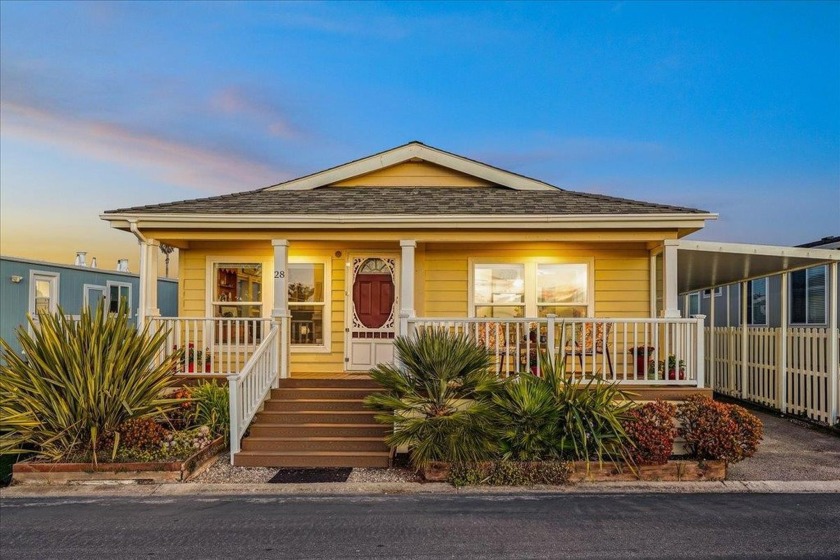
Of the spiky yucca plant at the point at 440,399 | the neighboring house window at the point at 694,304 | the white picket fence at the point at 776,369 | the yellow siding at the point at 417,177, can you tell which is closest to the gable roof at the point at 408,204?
the yellow siding at the point at 417,177

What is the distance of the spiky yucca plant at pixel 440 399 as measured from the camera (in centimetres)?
647

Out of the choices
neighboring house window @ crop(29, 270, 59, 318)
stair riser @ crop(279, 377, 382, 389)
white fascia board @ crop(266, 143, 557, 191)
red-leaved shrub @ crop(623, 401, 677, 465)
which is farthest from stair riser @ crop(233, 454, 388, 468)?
neighboring house window @ crop(29, 270, 59, 318)

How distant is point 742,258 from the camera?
31.2 ft

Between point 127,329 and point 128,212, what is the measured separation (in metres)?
3.14

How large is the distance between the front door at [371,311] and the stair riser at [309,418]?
2.19m

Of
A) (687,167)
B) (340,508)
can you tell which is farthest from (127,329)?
(687,167)

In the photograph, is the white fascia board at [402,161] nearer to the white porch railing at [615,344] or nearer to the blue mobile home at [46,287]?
the white porch railing at [615,344]

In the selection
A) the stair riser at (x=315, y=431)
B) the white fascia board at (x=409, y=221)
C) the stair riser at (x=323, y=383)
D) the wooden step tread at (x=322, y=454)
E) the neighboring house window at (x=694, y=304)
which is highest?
the white fascia board at (x=409, y=221)

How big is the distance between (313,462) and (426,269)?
14.3 ft

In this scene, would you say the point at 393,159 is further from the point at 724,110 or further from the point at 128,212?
the point at 724,110

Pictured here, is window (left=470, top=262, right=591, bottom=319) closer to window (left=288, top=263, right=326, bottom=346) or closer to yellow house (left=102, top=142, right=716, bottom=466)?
yellow house (left=102, top=142, right=716, bottom=466)

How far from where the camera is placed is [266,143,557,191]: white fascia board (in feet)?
36.8

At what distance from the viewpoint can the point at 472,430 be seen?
6496 mm

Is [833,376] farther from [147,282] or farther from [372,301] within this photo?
[147,282]
